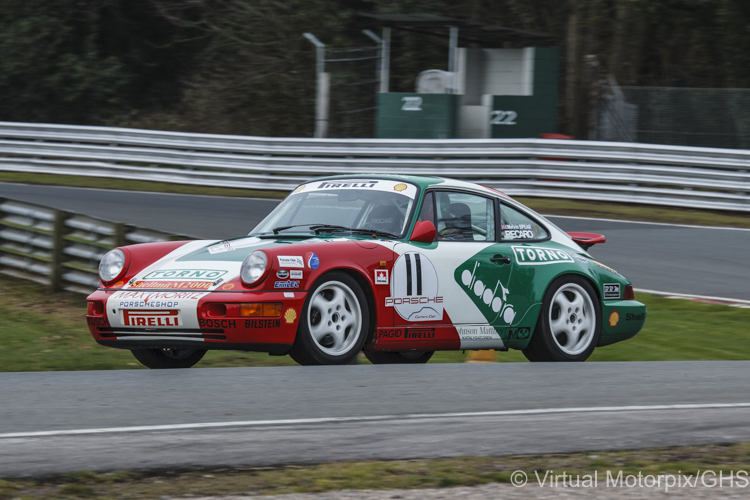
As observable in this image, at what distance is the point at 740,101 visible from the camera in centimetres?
2014

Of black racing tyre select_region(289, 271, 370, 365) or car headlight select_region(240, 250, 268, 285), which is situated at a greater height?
car headlight select_region(240, 250, 268, 285)

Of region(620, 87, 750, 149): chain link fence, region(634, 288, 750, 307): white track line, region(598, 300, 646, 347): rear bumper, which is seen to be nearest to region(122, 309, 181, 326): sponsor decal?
region(598, 300, 646, 347): rear bumper

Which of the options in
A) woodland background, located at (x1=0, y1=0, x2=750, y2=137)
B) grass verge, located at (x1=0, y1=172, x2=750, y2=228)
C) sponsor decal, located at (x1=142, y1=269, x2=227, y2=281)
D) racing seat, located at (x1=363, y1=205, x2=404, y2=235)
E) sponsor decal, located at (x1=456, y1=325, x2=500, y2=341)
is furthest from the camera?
woodland background, located at (x1=0, y1=0, x2=750, y2=137)

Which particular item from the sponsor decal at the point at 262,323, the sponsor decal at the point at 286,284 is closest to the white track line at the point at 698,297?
the sponsor decal at the point at 286,284

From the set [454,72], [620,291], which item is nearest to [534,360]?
[620,291]

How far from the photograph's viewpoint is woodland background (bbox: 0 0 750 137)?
26.5 m

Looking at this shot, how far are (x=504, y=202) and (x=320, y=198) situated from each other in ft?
4.48

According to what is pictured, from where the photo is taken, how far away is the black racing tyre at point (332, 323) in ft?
21.3

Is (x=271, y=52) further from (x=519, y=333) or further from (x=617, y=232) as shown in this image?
(x=519, y=333)

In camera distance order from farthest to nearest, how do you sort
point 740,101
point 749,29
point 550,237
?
1. point 749,29
2. point 740,101
3. point 550,237

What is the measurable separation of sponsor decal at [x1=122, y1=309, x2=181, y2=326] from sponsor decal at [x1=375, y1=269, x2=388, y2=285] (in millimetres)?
1264

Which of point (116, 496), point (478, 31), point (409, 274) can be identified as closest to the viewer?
point (116, 496)

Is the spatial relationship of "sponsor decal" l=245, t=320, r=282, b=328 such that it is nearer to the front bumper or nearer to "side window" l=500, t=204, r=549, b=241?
the front bumper

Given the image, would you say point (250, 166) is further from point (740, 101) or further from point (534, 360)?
point (534, 360)
